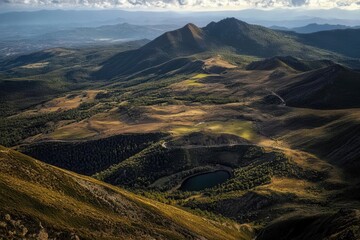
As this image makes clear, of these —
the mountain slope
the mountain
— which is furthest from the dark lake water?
the mountain

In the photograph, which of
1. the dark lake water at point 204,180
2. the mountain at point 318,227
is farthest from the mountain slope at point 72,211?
the dark lake water at point 204,180

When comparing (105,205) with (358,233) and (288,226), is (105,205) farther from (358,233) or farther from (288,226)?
(358,233)

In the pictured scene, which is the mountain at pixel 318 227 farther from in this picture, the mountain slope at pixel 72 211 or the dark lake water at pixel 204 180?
the dark lake water at pixel 204 180

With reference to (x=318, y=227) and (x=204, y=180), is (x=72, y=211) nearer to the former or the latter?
(x=318, y=227)

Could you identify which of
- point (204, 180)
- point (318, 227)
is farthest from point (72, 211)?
point (204, 180)

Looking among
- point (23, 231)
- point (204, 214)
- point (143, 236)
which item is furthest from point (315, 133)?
point (23, 231)

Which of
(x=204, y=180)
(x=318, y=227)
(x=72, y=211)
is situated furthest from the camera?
(x=204, y=180)
